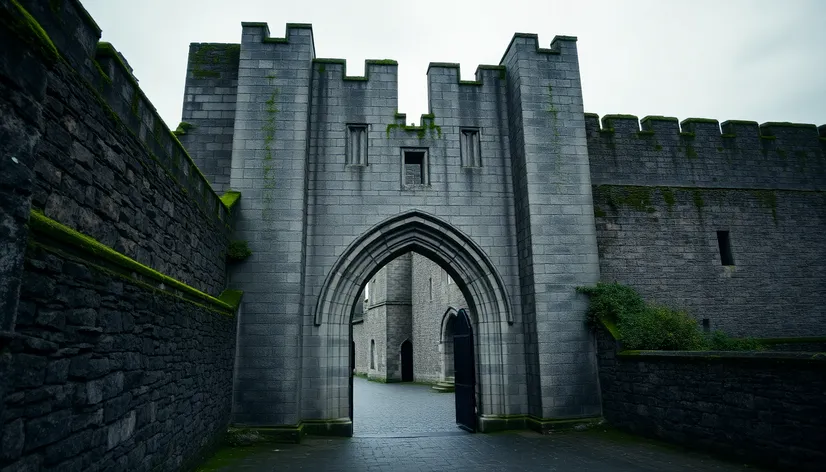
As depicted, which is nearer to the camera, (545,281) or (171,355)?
(171,355)

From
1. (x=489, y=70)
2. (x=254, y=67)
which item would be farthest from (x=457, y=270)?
(x=254, y=67)

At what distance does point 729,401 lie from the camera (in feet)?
19.7

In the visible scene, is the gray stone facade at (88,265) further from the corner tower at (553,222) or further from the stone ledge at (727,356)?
the stone ledge at (727,356)

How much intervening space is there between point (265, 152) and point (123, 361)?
564 centimetres

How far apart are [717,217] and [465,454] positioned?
26.4 ft

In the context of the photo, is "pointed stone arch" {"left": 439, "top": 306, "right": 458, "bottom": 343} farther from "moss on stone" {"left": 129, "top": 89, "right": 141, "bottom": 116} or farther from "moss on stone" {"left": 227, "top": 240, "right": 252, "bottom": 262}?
"moss on stone" {"left": 129, "top": 89, "right": 141, "bottom": 116}

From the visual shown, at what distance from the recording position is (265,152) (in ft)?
28.3

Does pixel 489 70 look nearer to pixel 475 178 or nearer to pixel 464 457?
pixel 475 178

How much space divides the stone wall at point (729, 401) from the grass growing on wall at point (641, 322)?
0.40 metres

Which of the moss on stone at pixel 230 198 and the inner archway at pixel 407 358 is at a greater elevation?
the moss on stone at pixel 230 198

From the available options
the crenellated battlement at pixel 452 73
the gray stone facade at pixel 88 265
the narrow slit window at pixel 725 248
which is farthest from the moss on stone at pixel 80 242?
the narrow slit window at pixel 725 248

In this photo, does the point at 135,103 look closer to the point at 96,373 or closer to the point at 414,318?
the point at 96,373

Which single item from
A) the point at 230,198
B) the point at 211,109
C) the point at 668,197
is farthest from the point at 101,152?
the point at 668,197

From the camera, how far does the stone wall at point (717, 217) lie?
10.1 metres
